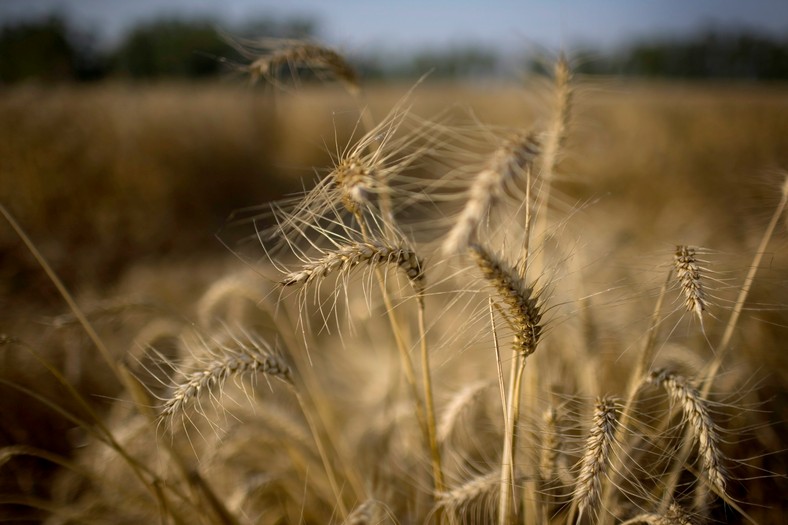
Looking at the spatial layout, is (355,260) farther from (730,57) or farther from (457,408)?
(730,57)

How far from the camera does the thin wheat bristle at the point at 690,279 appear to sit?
875mm

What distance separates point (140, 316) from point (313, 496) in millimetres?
2532

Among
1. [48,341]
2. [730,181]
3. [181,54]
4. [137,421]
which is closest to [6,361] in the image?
[48,341]

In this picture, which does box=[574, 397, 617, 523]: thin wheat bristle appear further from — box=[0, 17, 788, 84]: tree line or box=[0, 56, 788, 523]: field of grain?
box=[0, 17, 788, 84]: tree line

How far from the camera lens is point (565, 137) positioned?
59.2 inches

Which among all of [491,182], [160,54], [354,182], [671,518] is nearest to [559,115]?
[491,182]

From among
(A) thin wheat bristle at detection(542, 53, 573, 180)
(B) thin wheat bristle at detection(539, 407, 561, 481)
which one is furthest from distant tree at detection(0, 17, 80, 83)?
(B) thin wheat bristle at detection(539, 407, 561, 481)

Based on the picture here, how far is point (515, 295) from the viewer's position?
0.82 metres

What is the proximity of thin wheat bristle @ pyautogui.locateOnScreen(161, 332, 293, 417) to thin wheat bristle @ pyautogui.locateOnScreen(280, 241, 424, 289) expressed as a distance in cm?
26

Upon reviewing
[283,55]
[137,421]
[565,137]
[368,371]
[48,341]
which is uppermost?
[283,55]

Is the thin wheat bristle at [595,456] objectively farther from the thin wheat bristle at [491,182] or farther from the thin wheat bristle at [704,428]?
the thin wheat bristle at [491,182]

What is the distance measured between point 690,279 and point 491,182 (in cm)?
45

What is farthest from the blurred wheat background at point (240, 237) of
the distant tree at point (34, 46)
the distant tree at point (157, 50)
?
the distant tree at point (157, 50)

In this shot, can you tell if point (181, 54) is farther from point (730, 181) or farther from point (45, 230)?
point (730, 181)
